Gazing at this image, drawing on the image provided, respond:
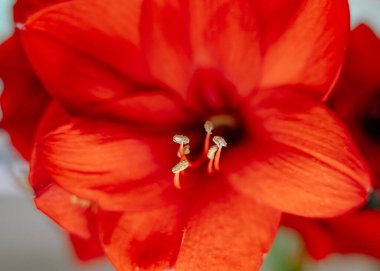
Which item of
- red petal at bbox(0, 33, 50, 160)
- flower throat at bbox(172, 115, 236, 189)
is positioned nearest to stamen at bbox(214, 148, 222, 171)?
flower throat at bbox(172, 115, 236, 189)

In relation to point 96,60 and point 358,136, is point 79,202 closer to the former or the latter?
point 96,60

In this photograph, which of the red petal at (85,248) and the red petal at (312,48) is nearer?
the red petal at (312,48)

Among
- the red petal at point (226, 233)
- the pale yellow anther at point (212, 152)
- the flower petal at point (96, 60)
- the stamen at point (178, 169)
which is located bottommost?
the red petal at point (226, 233)

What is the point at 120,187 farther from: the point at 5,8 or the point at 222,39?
the point at 5,8

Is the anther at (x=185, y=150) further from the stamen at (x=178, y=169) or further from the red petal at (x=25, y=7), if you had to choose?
the red petal at (x=25, y=7)

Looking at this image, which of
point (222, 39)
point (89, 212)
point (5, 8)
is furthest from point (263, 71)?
point (5, 8)

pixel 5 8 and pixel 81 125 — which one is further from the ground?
pixel 81 125

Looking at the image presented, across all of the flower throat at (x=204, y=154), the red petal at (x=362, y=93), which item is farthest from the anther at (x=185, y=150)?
the red petal at (x=362, y=93)
